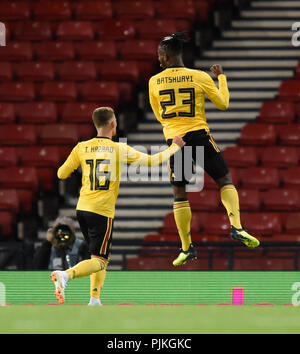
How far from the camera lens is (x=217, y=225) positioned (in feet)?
33.3

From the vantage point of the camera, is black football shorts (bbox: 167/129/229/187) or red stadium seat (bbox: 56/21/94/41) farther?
red stadium seat (bbox: 56/21/94/41)

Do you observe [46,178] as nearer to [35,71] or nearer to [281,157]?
[35,71]

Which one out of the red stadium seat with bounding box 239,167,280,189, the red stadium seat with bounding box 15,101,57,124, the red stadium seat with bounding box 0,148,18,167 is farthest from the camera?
the red stadium seat with bounding box 15,101,57,124

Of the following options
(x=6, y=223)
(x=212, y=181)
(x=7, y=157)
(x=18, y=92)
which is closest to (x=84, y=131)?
(x=7, y=157)

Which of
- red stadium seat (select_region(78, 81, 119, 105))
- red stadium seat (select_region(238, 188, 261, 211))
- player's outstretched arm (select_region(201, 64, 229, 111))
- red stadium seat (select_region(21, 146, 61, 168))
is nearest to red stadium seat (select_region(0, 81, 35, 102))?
red stadium seat (select_region(78, 81, 119, 105))

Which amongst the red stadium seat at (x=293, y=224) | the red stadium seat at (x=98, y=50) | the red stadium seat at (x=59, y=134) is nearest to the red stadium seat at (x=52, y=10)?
the red stadium seat at (x=98, y=50)

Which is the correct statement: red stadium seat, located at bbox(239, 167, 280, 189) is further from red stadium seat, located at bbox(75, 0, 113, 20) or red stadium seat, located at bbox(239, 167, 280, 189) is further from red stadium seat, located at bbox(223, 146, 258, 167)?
red stadium seat, located at bbox(75, 0, 113, 20)

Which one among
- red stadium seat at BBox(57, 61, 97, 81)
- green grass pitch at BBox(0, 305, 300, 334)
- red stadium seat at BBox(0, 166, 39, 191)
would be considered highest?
red stadium seat at BBox(57, 61, 97, 81)

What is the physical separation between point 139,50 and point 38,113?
1636 mm

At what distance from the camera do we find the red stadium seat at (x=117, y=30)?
1220 cm

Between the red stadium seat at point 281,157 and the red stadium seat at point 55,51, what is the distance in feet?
10.1

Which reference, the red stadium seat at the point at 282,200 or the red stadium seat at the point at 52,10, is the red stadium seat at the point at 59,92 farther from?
the red stadium seat at the point at 282,200

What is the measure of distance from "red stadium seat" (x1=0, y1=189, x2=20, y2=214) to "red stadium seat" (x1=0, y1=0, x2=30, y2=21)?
→ 3.46 metres

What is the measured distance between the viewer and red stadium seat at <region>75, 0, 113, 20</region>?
12.6 metres
